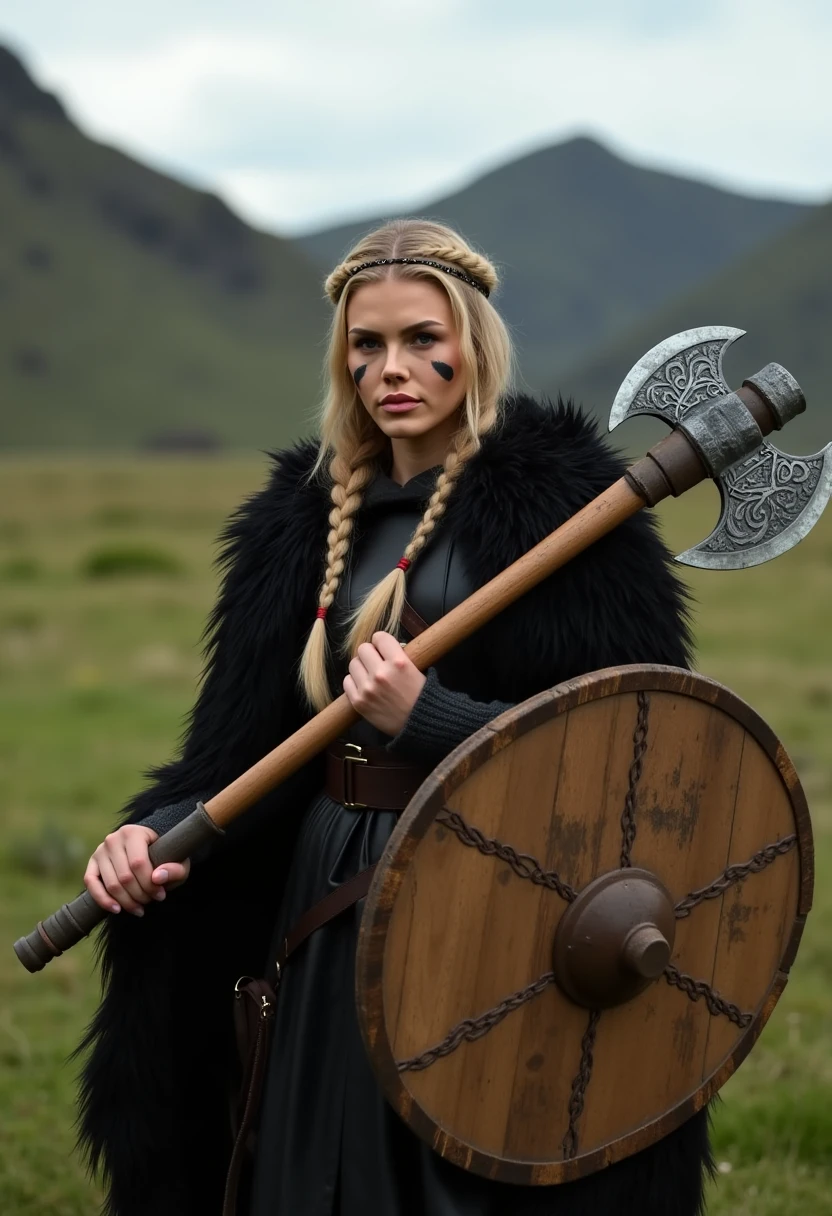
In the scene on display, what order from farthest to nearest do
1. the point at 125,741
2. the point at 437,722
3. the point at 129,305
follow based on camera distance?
the point at 129,305 < the point at 125,741 < the point at 437,722

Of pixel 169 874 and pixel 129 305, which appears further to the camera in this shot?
pixel 129 305

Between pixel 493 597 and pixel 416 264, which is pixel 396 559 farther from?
pixel 416 264

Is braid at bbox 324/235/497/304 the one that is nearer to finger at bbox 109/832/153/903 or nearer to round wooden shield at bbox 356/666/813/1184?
round wooden shield at bbox 356/666/813/1184

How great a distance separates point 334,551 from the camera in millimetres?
3143

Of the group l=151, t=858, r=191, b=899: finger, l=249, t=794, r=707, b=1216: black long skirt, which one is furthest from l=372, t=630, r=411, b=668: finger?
l=151, t=858, r=191, b=899: finger

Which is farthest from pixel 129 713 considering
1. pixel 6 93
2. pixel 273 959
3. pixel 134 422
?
pixel 6 93

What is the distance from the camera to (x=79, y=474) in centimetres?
3450

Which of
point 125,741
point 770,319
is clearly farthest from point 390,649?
point 770,319

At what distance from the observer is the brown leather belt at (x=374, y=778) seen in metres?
3.01

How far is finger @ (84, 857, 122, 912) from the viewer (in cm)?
301

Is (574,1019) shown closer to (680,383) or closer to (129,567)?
(680,383)

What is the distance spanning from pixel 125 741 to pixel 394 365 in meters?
7.61

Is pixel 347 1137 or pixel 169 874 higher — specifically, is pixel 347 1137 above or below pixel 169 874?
below

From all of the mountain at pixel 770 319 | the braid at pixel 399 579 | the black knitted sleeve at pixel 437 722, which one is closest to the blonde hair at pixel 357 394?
the braid at pixel 399 579
